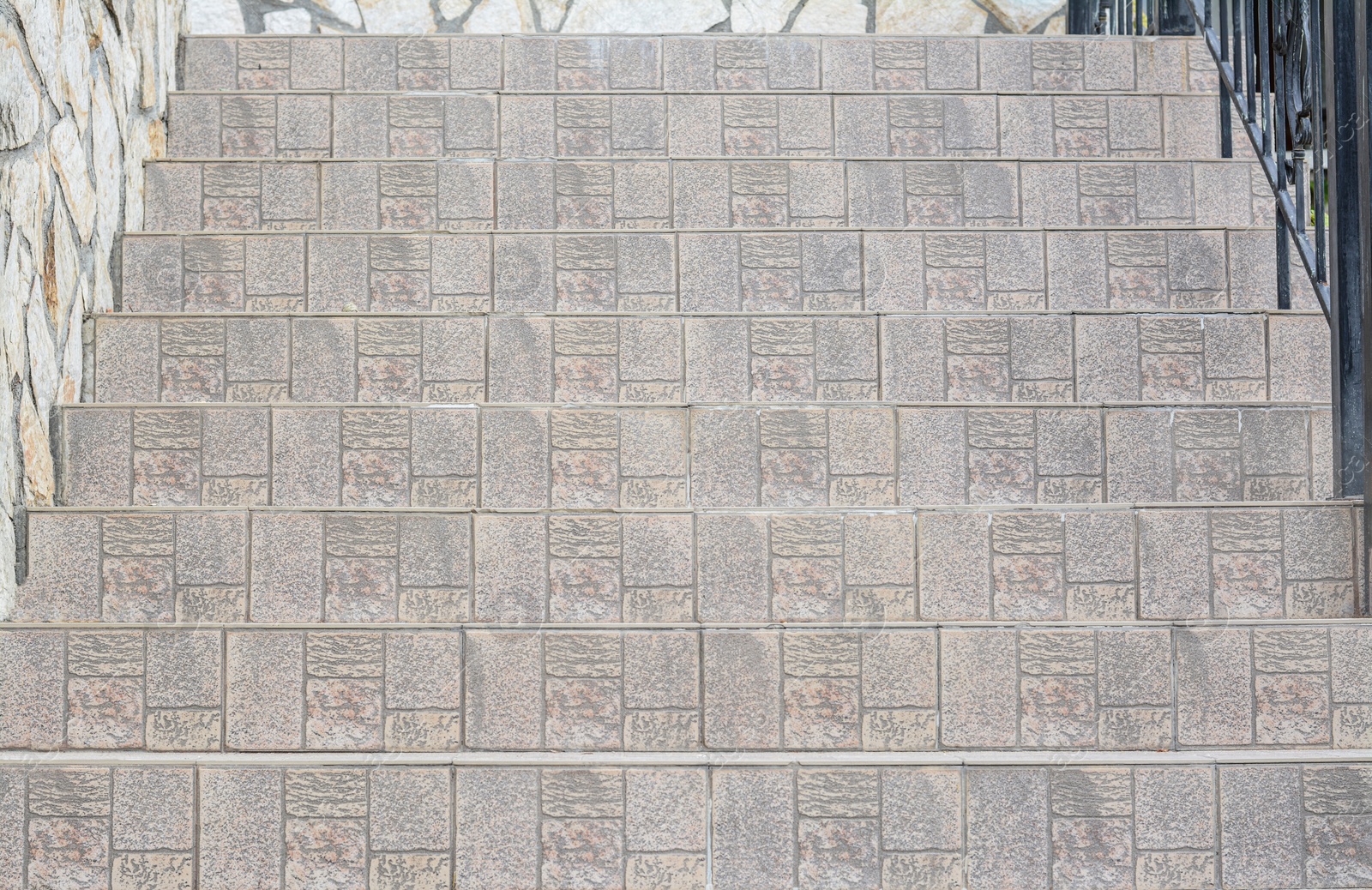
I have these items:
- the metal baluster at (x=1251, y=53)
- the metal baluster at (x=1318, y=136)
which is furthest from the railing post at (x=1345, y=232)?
the metal baluster at (x=1251, y=53)

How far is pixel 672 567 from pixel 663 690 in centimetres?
26

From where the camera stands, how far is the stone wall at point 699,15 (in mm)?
5043

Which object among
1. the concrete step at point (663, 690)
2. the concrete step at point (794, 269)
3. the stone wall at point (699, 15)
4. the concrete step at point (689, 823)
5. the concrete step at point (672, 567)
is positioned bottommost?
the concrete step at point (689, 823)

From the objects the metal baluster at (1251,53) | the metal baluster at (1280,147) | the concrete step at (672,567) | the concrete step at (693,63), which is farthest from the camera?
the concrete step at (693,63)

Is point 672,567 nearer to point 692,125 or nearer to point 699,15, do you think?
point 692,125

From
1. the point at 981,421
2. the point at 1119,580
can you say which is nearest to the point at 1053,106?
the point at 981,421

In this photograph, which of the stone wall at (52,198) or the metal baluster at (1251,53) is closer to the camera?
the stone wall at (52,198)

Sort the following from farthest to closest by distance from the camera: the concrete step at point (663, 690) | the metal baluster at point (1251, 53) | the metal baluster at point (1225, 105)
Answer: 1. the metal baluster at point (1225, 105)
2. the metal baluster at point (1251, 53)
3. the concrete step at point (663, 690)

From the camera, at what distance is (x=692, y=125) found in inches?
147

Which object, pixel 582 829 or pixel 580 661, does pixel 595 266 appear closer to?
pixel 580 661

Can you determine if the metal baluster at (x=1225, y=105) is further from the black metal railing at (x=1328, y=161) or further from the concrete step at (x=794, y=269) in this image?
the concrete step at (x=794, y=269)

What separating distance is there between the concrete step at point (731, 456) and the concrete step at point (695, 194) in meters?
0.96

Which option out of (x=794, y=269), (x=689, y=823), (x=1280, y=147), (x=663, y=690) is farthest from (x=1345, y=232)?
(x=689, y=823)

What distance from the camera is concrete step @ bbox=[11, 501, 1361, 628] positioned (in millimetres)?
2344
